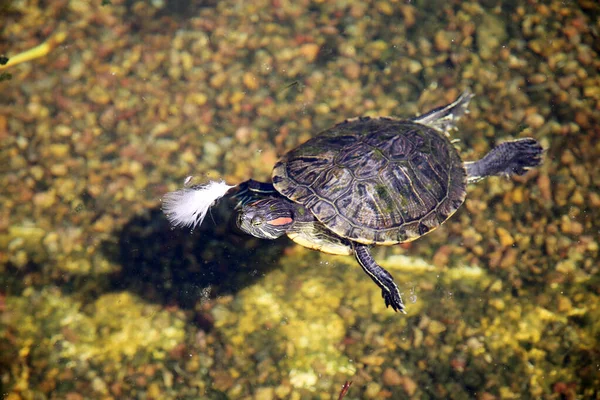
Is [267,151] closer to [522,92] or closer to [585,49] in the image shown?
[522,92]

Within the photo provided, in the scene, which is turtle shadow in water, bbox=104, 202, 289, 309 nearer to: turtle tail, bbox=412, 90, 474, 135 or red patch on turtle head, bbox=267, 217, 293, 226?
red patch on turtle head, bbox=267, 217, 293, 226

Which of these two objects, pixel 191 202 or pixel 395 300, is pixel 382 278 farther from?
pixel 191 202

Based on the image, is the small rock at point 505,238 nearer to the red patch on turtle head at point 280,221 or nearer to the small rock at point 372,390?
the small rock at point 372,390

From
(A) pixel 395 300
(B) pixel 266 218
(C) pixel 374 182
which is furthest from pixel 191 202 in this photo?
(A) pixel 395 300

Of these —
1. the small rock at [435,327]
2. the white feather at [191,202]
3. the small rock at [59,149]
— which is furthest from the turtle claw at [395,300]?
the small rock at [59,149]

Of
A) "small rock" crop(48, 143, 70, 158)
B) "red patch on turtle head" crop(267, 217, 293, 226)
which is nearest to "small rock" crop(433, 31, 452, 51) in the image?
"red patch on turtle head" crop(267, 217, 293, 226)

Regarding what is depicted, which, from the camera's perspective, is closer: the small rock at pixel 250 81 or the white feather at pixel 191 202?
the white feather at pixel 191 202
